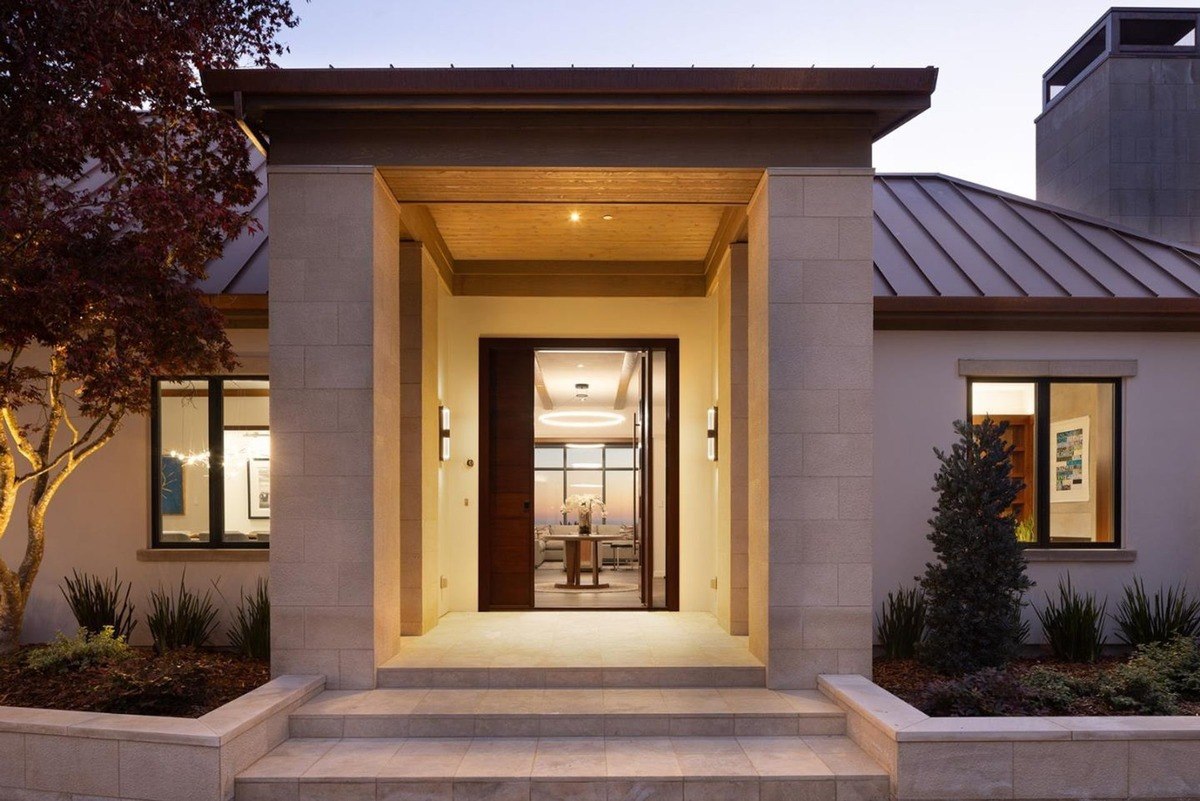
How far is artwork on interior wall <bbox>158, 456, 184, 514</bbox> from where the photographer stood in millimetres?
8188

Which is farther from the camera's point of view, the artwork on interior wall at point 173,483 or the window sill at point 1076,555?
the artwork on interior wall at point 173,483

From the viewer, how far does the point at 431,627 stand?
8.03 m

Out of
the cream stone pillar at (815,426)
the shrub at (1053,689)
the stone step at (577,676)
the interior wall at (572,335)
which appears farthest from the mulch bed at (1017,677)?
the interior wall at (572,335)

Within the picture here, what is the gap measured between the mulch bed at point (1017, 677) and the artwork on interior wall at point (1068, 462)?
1442 mm

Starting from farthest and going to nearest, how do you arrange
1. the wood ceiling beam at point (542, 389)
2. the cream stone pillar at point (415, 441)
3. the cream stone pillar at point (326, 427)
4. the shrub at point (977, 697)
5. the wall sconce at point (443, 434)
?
→ the wood ceiling beam at point (542, 389) → the wall sconce at point (443, 434) → the cream stone pillar at point (415, 441) → the cream stone pillar at point (326, 427) → the shrub at point (977, 697)

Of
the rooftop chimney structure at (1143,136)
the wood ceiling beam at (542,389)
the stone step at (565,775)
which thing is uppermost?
the rooftop chimney structure at (1143,136)

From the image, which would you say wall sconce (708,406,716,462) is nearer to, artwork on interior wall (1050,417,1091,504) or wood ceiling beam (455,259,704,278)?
wood ceiling beam (455,259,704,278)

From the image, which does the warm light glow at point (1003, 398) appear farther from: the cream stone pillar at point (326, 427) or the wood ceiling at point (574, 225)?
the cream stone pillar at point (326, 427)

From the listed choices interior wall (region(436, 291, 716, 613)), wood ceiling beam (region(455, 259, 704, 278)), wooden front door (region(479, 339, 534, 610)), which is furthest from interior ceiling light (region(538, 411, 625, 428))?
wood ceiling beam (region(455, 259, 704, 278))

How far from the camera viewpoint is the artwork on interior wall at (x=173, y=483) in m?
8.19

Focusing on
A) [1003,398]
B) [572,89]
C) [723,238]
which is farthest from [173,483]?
[1003,398]

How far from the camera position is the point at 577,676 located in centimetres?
632

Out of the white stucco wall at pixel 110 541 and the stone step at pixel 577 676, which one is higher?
the white stucco wall at pixel 110 541

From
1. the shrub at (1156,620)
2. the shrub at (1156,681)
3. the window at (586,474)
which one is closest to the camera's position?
the shrub at (1156,681)
